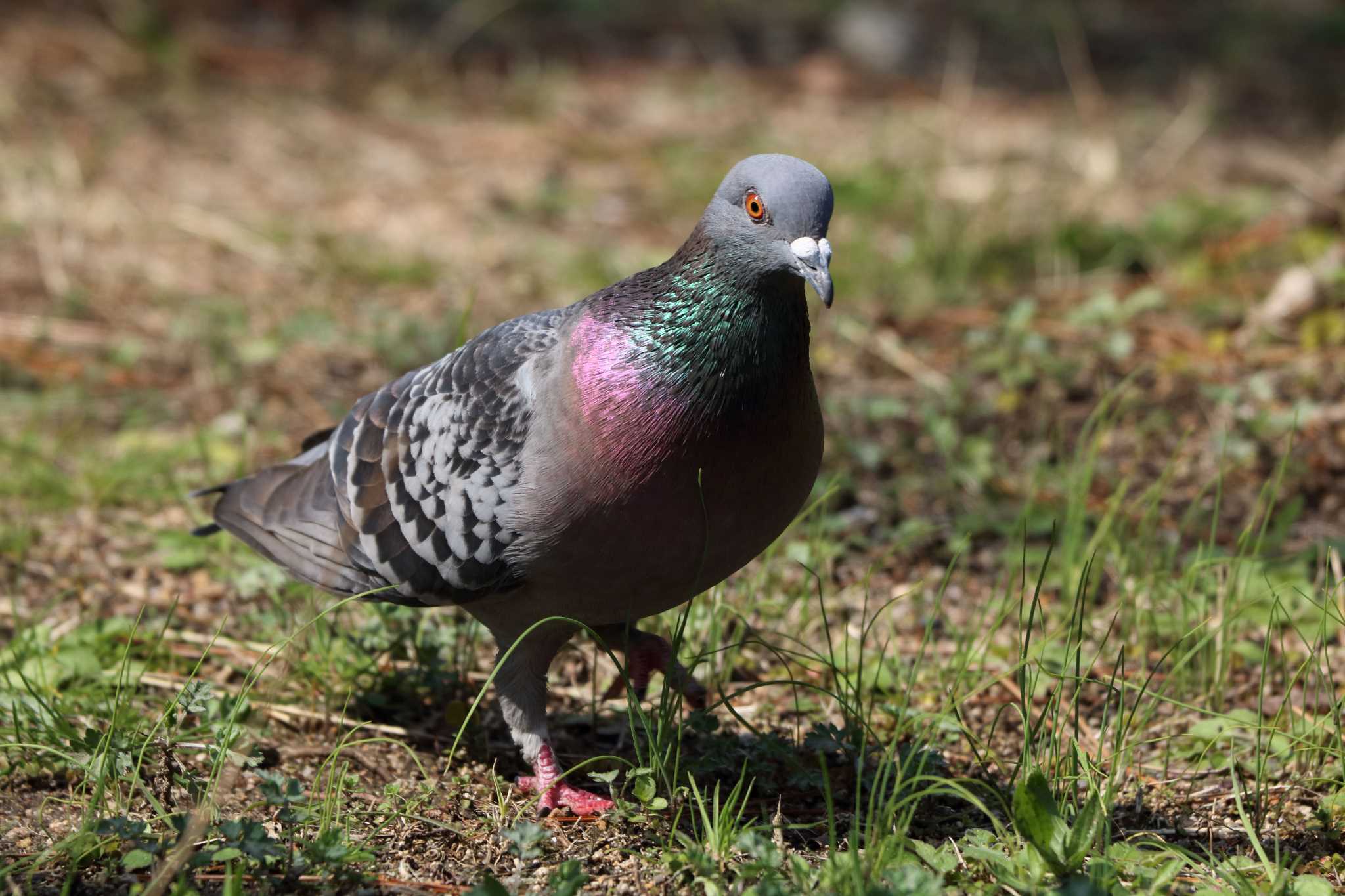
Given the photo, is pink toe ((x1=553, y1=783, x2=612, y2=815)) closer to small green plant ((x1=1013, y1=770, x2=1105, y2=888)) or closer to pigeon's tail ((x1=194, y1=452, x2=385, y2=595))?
pigeon's tail ((x1=194, y1=452, x2=385, y2=595))

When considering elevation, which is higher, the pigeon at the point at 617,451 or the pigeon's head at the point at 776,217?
the pigeon's head at the point at 776,217

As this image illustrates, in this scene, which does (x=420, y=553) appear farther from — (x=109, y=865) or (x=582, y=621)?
(x=109, y=865)

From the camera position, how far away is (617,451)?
9.33 feet

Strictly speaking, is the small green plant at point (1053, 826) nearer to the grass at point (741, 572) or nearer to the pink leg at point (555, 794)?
the grass at point (741, 572)

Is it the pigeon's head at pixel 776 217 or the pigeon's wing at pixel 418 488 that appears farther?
the pigeon's wing at pixel 418 488

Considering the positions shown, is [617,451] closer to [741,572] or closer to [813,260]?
[813,260]

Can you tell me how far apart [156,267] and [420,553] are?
14.2ft

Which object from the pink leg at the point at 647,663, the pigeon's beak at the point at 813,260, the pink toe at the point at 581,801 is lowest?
the pink toe at the point at 581,801

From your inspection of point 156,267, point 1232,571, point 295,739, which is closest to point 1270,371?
point 1232,571

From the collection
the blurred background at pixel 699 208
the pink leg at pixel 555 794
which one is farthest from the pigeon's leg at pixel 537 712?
the blurred background at pixel 699 208

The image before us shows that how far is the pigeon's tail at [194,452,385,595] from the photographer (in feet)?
11.3

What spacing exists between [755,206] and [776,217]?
0.09m

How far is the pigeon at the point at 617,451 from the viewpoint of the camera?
9.35 feet

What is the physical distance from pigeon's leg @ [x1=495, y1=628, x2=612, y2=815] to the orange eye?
1.13 m
